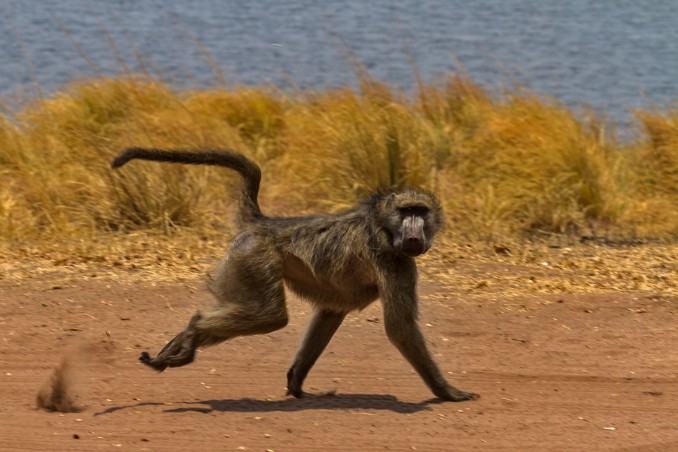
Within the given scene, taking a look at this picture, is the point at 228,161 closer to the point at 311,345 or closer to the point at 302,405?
the point at 311,345

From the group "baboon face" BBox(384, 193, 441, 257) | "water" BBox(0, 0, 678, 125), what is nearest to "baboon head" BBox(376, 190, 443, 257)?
"baboon face" BBox(384, 193, 441, 257)

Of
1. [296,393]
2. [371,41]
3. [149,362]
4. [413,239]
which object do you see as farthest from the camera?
[371,41]

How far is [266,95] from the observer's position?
41.0 ft

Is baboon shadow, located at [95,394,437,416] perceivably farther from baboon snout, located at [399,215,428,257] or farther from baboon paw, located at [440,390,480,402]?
baboon snout, located at [399,215,428,257]

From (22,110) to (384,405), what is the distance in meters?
7.22

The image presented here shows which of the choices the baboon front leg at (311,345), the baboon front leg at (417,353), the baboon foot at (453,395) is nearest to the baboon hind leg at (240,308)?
the baboon front leg at (311,345)

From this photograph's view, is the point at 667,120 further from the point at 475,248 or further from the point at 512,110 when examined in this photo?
the point at 475,248

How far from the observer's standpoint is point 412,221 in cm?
584

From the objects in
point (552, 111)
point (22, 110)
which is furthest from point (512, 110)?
point (22, 110)

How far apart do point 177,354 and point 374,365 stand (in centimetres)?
129

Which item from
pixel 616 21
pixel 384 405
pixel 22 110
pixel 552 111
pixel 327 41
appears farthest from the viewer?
pixel 616 21

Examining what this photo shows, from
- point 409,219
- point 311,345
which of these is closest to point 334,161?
point 311,345

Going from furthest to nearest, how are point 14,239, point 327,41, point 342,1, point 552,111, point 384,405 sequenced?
→ point 342,1 < point 327,41 < point 552,111 < point 14,239 < point 384,405

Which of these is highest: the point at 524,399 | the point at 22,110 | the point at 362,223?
the point at 362,223
